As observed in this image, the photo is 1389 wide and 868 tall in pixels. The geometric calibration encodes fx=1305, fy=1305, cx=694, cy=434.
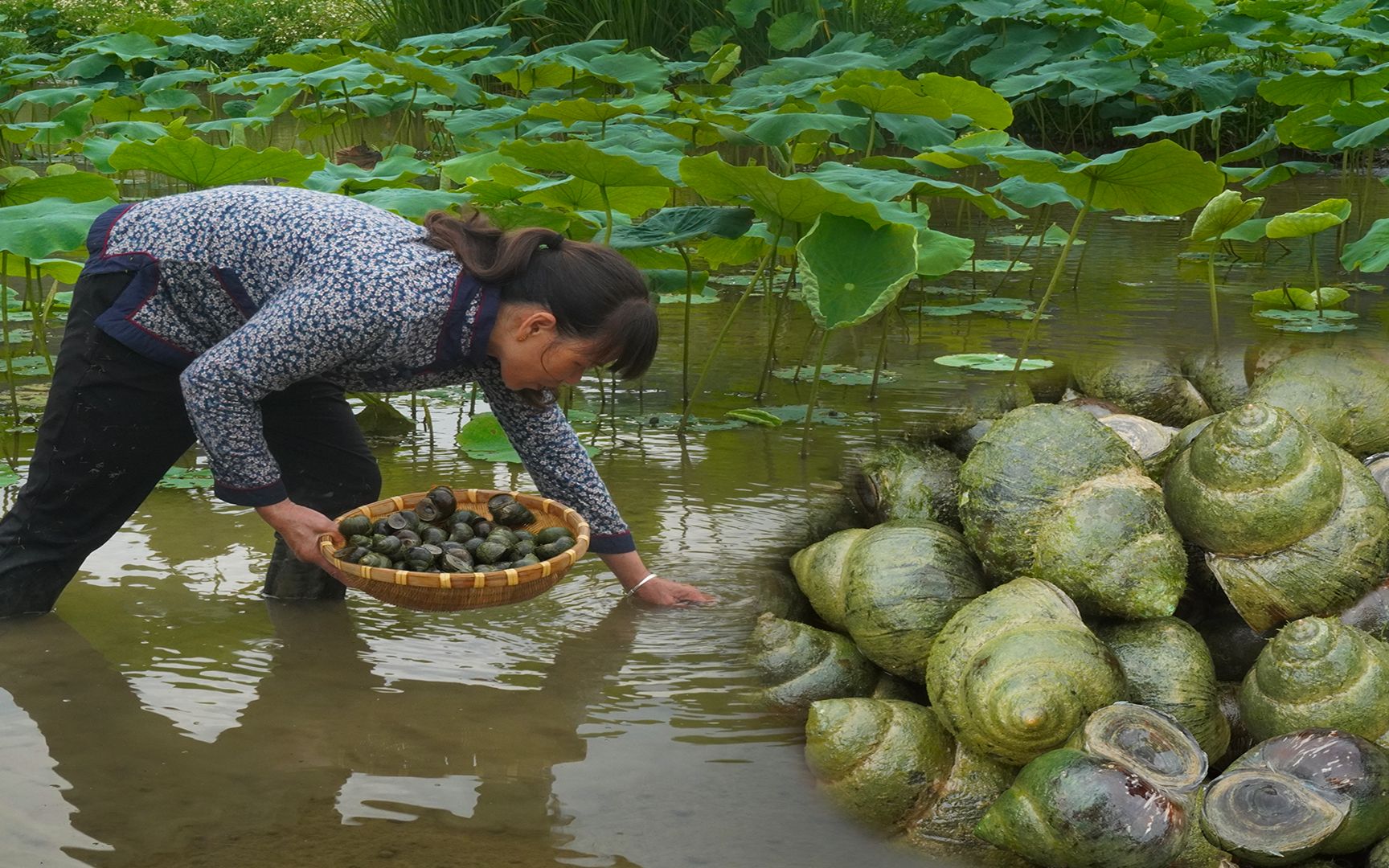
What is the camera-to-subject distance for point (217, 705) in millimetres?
2307

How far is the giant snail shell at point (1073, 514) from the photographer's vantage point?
2.06 meters

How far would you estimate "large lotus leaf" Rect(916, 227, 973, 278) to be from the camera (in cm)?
369

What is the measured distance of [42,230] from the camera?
10.1ft

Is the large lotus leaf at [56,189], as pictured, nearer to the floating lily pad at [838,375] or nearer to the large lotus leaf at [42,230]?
the large lotus leaf at [42,230]

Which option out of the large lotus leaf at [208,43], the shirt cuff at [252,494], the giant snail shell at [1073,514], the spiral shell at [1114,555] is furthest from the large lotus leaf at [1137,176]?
the large lotus leaf at [208,43]

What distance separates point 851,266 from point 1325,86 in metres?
3.77

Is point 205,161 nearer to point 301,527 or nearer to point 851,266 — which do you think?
point 301,527

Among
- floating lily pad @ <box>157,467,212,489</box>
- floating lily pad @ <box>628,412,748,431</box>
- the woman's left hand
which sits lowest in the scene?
floating lily pad @ <box>628,412,748,431</box>

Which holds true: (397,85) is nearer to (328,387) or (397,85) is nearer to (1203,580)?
(328,387)

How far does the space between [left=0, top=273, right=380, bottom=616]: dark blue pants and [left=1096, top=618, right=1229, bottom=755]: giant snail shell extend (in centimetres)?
162

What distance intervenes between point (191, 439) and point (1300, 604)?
2069mm

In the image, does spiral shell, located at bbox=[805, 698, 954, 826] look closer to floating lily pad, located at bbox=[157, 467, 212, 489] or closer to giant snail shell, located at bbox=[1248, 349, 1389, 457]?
giant snail shell, located at bbox=[1248, 349, 1389, 457]

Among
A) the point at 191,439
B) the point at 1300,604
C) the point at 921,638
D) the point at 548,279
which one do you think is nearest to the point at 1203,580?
the point at 1300,604

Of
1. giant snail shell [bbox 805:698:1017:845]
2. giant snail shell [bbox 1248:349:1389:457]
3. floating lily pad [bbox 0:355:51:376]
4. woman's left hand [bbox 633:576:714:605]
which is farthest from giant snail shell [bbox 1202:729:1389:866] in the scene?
floating lily pad [bbox 0:355:51:376]
